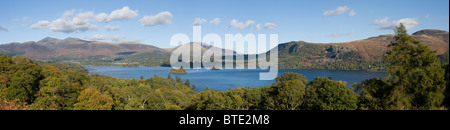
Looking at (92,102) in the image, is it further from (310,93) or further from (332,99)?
(332,99)

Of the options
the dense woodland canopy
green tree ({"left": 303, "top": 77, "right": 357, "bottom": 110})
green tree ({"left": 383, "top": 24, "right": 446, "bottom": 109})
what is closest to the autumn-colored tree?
the dense woodland canopy

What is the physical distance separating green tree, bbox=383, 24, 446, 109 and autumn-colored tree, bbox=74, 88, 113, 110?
22.1m

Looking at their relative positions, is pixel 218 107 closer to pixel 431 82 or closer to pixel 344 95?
pixel 344 95

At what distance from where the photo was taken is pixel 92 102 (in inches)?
847

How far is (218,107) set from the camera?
78.9 feet

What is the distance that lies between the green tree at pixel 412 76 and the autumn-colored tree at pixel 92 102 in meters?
22.1

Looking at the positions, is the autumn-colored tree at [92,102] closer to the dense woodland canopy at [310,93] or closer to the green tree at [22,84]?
the dense woodland canopy at [310,93]

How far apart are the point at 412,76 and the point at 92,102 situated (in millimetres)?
23479

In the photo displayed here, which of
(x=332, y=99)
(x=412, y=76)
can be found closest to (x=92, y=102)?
(x=332, y=99)

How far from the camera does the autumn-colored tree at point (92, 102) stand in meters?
21.3

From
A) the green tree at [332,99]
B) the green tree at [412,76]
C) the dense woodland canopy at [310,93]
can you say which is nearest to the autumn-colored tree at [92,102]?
the dense woodland canopy at [310,93]

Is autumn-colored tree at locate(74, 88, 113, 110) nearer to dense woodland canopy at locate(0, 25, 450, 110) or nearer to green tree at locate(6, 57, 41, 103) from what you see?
dense woodland canopy at locate(0, 25, 450, 110)
